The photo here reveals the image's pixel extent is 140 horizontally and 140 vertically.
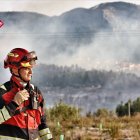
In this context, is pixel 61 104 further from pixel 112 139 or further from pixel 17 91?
pixel 17 91

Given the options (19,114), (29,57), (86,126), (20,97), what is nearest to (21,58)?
(29,57)

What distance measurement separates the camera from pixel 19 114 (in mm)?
5340

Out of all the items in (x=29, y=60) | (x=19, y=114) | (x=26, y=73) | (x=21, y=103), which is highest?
(x=29, y=60)

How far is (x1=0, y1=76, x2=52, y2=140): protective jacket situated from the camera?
5270mm

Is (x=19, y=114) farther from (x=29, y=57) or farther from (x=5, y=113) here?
(x=29, y=57)

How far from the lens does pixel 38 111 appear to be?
541cm

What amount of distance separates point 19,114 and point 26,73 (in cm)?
38

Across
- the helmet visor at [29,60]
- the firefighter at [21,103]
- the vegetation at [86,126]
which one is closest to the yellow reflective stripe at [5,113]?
the firefighter at [21,103]

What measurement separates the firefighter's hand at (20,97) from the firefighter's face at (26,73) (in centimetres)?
17

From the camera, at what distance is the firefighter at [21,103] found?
208 inches

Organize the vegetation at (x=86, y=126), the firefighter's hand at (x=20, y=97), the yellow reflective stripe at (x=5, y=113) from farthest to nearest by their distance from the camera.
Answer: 1. the vegetation at (x=86, y=126)
2. the yellow reflective stripe at (x=5, y=113)
3. the firefighter's hand at (x=20, y=97)

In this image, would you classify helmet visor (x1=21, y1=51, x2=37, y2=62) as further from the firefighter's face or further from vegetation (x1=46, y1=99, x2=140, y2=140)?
vegetation (x1=46, y1=99, x2=140, y2=140)

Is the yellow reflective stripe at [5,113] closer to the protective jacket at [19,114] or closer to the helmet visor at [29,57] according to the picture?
the protective jacket at [19,114]

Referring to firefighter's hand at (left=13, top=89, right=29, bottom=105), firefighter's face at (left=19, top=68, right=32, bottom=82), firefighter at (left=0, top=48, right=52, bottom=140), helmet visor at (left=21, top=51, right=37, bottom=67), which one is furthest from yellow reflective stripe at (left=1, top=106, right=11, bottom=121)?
helmet visor at (left=21, top=51, right=37, bottom=67)
